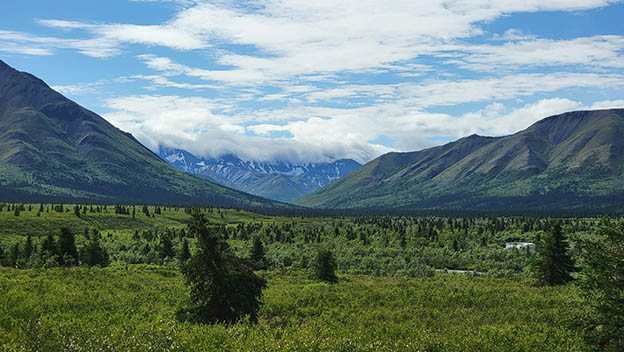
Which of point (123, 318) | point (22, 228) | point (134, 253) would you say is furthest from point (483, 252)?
point (22, 228)

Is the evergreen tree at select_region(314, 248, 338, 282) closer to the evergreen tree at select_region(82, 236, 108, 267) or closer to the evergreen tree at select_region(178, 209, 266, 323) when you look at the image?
the evergreen tree at select_region(82, 236, 108, 267)

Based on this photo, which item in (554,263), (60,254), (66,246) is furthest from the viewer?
(66,246)

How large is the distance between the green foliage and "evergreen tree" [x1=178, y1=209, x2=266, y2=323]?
16204 mm

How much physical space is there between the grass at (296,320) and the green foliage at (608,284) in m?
1.47

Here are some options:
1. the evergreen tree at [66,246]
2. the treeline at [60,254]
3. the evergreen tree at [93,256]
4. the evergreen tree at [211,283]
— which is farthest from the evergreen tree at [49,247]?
the evergreen tree at [211,283]

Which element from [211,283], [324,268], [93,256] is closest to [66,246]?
[93,256]

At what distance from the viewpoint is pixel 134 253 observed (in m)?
106

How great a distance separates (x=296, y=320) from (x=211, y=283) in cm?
782

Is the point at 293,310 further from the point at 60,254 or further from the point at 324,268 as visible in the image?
the point at 60,254

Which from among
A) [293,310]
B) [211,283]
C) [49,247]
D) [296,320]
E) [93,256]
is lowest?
[93,256]

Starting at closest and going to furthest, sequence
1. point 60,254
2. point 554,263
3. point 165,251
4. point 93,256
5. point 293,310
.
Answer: point 293,310
point 554,263
point 60,254
point 93,256
point 165,251

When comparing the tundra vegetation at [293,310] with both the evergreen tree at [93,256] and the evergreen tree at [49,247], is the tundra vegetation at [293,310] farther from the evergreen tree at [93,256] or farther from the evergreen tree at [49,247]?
the evergreen tree at [93,256]

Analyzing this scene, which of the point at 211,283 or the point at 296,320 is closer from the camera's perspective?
the point at 211,283

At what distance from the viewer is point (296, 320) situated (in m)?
30.2
